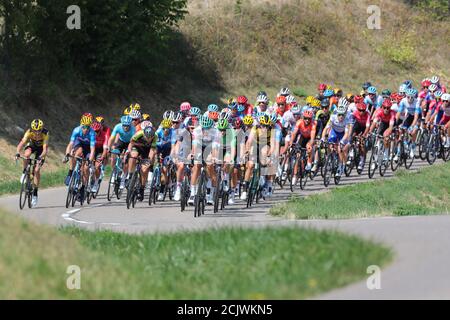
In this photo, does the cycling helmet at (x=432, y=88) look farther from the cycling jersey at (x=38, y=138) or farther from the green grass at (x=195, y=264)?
the green grass at (x=195, y=264)

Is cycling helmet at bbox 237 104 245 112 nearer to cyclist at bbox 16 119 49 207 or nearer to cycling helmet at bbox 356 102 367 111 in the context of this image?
cycling helmet at bbox 356 102 367 111

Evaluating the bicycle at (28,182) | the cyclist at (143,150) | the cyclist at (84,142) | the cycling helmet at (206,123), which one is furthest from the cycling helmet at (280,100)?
the bicycle at (28,182)

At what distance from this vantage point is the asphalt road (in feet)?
36.0

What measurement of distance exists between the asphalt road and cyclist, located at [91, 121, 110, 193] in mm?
653

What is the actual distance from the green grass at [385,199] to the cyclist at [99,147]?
14.1 ft

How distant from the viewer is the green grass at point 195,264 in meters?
10.7

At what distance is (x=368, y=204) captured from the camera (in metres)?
23.5

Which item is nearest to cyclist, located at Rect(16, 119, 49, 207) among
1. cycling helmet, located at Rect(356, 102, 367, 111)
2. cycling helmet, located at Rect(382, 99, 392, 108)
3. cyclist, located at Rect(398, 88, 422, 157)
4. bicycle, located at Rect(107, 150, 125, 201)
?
bicycle, located at Rect(107, 150, 125, 201)

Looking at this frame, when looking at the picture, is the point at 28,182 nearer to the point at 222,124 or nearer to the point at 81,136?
the point at 81,136

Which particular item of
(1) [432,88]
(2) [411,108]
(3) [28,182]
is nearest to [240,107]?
(2) [411,108]

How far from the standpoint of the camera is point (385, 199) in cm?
2472

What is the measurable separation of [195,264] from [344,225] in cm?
459

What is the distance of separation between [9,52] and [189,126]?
13.8 meters

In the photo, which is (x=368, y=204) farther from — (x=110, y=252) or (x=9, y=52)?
(x=9, y=52)
